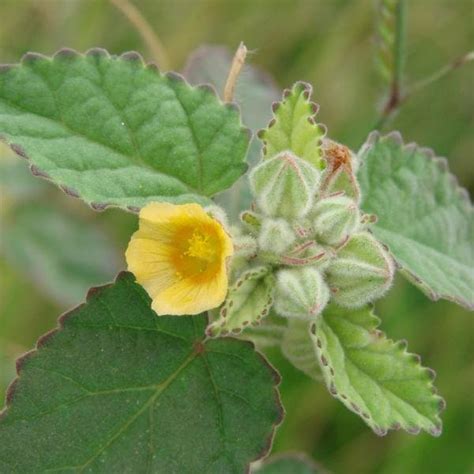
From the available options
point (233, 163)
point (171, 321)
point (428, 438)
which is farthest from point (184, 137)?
point (428, 438)

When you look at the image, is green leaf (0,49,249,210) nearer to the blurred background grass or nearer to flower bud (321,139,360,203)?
flower bud (321,139,360,203)

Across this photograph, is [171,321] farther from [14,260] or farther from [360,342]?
[14,260]

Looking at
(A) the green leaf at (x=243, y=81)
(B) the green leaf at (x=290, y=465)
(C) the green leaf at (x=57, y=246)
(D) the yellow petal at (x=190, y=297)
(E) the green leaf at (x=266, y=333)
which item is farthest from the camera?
(C) the green leaf at (x=57, y=246)

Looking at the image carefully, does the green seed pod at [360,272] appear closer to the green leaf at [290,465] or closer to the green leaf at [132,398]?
the green leaf at [132,398]

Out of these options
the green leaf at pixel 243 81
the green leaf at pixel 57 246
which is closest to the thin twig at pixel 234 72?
the green leaf at pixel 243 81

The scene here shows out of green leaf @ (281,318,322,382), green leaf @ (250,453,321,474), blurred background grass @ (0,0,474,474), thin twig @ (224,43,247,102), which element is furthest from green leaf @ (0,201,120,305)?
green leaf @ (281,318,322,382)

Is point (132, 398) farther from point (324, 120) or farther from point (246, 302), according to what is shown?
point (324, 120)
